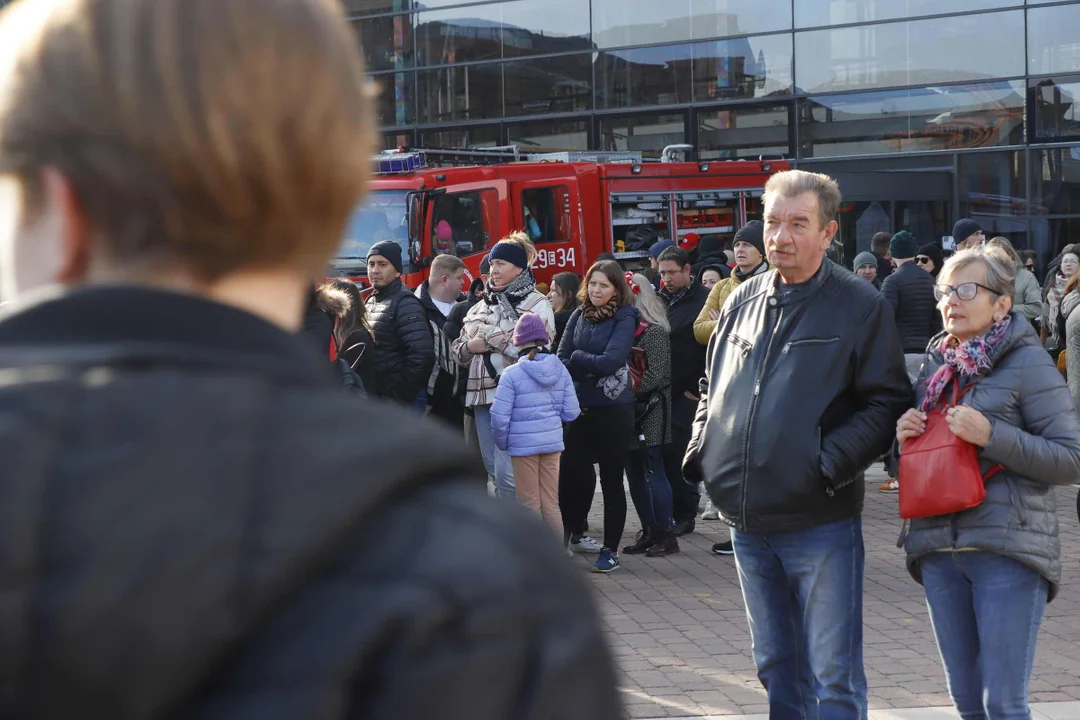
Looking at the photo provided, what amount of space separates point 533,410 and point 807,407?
11.6 ft

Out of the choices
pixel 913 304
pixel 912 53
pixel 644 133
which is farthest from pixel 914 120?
pixel 913 304

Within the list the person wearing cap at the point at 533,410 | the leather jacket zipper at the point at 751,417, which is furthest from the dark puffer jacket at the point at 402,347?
the leather jacket zipper at the point at 751,417

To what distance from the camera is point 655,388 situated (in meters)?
8.73

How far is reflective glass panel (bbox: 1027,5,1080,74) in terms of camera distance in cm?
2078

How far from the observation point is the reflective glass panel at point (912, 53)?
21.2 metres

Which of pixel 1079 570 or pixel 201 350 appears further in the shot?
pixel 1079 570

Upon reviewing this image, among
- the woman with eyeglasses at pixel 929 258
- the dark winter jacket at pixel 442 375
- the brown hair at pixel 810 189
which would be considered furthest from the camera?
the woman with eyeglasses at pixel 929 258

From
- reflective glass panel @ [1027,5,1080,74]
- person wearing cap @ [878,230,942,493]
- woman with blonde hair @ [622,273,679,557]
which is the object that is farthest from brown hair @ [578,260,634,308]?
reflective glass panel @ [1027,5,1080,74]

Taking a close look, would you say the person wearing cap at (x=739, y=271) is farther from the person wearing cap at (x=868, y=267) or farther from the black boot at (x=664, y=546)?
the person wearing cap at (x=868, y=267)

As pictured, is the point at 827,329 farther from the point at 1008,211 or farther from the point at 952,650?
the point at 1008,211

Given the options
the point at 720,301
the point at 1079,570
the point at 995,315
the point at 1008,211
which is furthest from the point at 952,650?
the point at 1008,211

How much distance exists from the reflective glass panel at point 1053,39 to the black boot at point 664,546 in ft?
50.0

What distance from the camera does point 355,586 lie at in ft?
3.19

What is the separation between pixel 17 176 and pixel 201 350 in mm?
216
